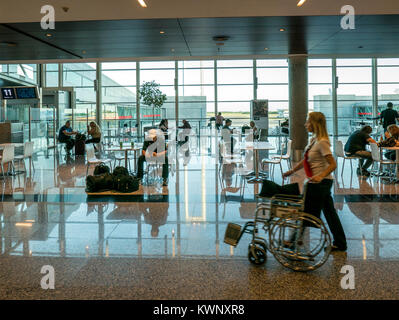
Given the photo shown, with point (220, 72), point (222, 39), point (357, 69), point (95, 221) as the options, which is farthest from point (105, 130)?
point (95, 221)

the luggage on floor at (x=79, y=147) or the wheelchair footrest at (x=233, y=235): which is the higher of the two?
the luggage on floor at (x=79, y=147)

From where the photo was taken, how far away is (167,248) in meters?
4.27

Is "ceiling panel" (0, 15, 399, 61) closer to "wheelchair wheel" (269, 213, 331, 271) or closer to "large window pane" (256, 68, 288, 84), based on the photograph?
"wheelchair wheel" (269, 213, 331, 271)

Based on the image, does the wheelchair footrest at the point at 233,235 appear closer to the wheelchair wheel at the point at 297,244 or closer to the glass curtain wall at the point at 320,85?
the wheelchair wheel at the point at 297,244

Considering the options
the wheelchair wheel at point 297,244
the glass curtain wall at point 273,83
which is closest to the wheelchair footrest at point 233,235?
the wheelchair wheel at point 297,244

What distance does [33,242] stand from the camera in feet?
14.9

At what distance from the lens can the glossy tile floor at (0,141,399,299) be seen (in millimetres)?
3215

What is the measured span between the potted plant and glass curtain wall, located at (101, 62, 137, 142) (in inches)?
56.6

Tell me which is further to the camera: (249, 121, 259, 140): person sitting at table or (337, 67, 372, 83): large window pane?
(337, 67, 372, 83): large window pane

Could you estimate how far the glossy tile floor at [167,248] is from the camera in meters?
3.21

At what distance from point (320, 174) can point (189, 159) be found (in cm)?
1017

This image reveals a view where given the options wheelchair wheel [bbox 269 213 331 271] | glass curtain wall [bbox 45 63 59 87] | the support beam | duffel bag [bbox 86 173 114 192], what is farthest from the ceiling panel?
glass curtain wall [bbox 45 63 59 87]

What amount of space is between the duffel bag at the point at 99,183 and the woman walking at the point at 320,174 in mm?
4728
